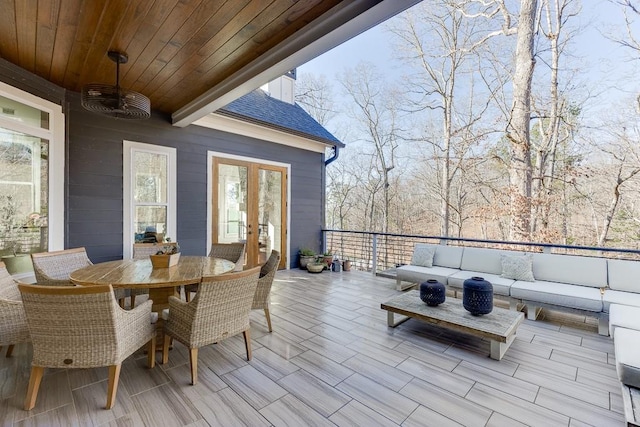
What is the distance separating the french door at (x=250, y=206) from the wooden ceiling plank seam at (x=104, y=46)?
6.95 feet

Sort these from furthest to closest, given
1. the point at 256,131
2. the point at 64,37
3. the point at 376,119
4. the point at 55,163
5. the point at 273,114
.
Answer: the point at 376,119, the point at 273,114, the point at 256,131, the point at 55,163, the point at 64,37

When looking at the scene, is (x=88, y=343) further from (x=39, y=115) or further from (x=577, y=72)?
(x=577, y=72)

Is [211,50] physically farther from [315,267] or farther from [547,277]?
[547,277]

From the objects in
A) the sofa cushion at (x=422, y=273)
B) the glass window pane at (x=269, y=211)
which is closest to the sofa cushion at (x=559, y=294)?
the sofa cushion at (x=422, y=273)

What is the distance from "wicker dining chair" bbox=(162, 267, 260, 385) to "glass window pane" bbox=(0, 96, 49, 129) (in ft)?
8.63

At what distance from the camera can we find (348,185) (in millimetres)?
10883

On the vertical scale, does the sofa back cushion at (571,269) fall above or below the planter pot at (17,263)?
below

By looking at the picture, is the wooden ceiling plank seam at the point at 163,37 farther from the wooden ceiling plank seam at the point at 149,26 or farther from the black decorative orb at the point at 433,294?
the black decorative orb at the point at 433,294

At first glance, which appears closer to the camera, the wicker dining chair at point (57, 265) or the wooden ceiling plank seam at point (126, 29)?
the wooden ceiling plank seam at point (126, 29)

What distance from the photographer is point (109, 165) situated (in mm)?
3971

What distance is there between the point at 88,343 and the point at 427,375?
238 centimetres

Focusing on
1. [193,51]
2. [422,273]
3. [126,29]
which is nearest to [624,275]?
[422,273]

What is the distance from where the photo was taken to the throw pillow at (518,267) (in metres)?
3.84

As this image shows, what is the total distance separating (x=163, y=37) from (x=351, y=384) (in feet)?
10.2
